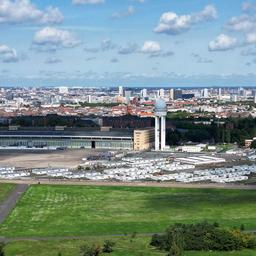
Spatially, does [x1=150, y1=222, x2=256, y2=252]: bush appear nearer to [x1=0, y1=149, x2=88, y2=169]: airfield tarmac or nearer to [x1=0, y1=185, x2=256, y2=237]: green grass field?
[x1=0, y1=185, x2=256, y2=237]: green grass field

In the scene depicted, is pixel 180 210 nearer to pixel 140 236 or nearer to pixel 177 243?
pixel 140 236

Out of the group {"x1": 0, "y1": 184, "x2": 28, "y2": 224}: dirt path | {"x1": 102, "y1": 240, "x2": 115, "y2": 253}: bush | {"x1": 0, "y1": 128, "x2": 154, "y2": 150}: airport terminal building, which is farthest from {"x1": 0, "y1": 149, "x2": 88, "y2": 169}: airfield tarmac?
{"x1": 102, "y1": 240, "x2": 115, "y2": 253}: bush

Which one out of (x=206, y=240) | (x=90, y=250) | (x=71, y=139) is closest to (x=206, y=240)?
(x=206, y=240)

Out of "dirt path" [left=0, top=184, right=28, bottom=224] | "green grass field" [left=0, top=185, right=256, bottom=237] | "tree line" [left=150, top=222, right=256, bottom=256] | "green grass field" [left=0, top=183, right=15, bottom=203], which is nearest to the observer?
"tree line" [left=150, top=222, right=256, bottom=256]

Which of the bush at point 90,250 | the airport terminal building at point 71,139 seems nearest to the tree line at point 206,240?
the bush at point 90,250

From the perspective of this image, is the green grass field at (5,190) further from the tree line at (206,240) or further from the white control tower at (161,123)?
the white control tower at (161,123)

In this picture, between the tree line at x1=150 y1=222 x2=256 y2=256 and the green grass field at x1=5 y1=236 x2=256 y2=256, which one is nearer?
the green grass field at x1=5 y1=236 x2=256 y2=256
